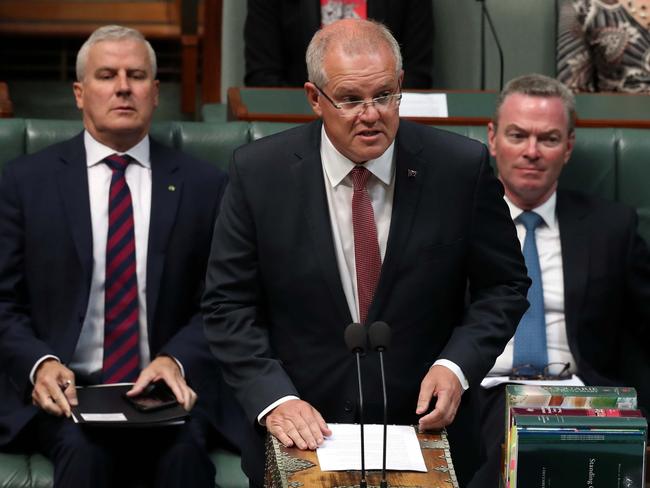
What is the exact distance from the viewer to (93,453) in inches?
111

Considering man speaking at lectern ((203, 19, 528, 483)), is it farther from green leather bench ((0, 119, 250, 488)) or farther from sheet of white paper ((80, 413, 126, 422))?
green leather bench ((0, 119, 250, 488))

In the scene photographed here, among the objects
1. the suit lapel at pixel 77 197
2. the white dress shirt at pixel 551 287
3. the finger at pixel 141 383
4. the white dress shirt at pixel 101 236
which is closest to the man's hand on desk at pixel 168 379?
the finger at pixel 141 383

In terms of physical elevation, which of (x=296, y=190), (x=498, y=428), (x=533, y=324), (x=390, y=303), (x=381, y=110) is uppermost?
(x=381, y=110)

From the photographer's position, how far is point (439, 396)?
89.7 inches

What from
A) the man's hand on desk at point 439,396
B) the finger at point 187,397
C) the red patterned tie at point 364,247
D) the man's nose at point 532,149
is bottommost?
the finger at point 187,397

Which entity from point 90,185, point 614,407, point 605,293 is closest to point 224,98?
point 90,185

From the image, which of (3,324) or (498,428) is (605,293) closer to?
(498,428)

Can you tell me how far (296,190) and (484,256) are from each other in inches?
15.1

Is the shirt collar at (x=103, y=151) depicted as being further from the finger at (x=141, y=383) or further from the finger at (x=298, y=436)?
the finger at (x=298, y=436)

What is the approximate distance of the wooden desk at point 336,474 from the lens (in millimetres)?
2045

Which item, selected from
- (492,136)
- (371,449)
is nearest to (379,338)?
(371,449)

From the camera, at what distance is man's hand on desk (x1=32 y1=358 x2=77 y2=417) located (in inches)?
114

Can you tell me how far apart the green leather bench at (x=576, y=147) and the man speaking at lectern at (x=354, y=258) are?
0.87 meters

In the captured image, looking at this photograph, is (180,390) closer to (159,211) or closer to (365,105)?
(159,211)
